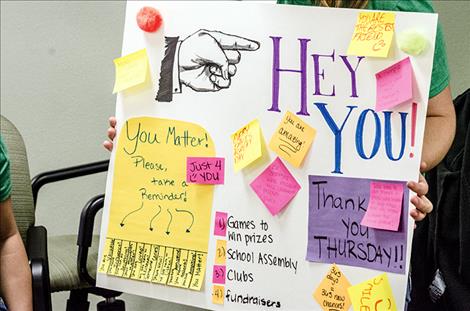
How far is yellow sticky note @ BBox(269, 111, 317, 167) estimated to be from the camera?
1432mm

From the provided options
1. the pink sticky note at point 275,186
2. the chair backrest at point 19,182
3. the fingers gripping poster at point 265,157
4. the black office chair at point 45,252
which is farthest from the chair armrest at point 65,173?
the pink sticky note at point 275,186

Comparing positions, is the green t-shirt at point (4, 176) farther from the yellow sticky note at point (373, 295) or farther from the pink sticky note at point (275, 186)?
A: the yellow sticky note at point (373, 295)

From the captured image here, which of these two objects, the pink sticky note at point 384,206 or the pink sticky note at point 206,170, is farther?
the pink sticky note at point 206,170

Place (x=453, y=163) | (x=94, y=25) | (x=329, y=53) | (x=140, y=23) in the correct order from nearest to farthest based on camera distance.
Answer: (x=329, y=53)
(x=140, y=23)
(x=453, y=163)
(x=94, y=25)

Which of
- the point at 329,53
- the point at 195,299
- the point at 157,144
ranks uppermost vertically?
the point at 329,53

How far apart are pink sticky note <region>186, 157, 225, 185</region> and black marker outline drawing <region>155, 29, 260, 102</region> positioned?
140 millimetres

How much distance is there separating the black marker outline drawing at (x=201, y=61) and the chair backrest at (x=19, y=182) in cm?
58

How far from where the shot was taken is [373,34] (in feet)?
4.54

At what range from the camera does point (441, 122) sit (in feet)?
4.76

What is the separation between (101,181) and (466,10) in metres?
1.30

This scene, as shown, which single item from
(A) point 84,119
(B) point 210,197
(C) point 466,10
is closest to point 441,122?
(B) point 210,197

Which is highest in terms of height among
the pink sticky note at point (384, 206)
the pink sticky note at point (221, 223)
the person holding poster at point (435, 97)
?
the person holding poster at point (435, 97)

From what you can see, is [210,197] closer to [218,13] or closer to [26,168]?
[218,13]

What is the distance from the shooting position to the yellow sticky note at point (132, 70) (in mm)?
1520
